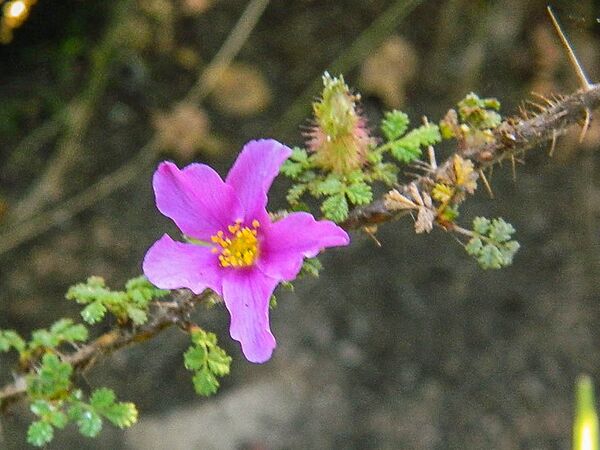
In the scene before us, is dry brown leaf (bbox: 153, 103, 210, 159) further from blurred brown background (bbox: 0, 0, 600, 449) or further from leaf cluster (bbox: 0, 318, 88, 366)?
leaf cluster (bbox: 0, 318, 88, 366)

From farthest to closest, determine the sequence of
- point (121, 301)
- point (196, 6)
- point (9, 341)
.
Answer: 1. point (196, 6)
2. point (9, 341)
3. point (121, 301)

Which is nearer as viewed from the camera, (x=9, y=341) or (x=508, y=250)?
(x=508, y=250)

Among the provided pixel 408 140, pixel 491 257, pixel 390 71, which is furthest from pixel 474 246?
pixel 390 71

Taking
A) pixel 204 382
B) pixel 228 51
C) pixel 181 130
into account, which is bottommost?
pixel 204 382

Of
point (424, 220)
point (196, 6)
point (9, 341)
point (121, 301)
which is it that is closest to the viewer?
point (424, 220)

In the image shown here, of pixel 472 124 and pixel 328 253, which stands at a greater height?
pixel 328 253

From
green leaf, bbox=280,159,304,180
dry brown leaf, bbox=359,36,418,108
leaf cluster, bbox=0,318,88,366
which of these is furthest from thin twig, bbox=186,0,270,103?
green leaf, bbox=280,159,304,180

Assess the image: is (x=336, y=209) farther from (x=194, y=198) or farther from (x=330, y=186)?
(x=194, y=198)
